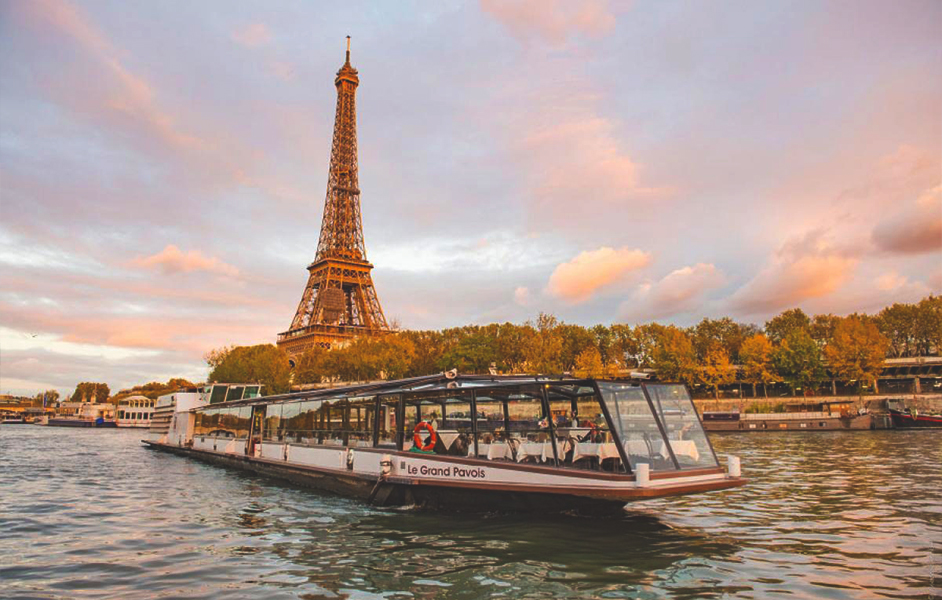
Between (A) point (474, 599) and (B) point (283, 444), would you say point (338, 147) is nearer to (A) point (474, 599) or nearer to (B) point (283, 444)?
(B) point (283, 444)

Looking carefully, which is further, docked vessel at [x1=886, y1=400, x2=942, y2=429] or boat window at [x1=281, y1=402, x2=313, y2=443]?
docked vessel at [x1=886, y1=400, x2=942, y2=429]

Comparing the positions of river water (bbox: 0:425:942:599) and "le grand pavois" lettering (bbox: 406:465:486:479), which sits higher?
"le grand pavois" lettering (bbox: 406:465:486:479)

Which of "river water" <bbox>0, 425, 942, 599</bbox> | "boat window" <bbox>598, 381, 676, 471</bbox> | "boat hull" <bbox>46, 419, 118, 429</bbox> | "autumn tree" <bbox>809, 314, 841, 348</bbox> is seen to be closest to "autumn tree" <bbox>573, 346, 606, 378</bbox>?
"autumn tree" <bbox>809, 314, 841, 348</bbox>

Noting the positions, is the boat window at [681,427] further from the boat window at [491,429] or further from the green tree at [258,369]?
the green tree at [258,369]

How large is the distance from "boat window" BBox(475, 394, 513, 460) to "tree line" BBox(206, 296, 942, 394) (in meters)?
55.5

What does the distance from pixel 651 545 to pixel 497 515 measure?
3.59 m

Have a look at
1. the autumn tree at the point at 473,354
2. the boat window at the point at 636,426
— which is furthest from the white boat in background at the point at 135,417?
the boat window at the point at 636,426

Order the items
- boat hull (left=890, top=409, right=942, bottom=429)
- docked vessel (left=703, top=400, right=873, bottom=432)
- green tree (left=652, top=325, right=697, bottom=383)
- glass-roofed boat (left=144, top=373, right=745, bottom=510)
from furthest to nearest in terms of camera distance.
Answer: green tree (left=652, top=325, right=697, bottom=383)
docked vessel (left=703, top=400, right=873, bottom=432)
boat hull (left=890, top=409, right=942, bottom=429)
glass-roofed boat (left=144, top=373, right=745, bottom=510)

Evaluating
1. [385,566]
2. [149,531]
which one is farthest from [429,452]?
[149,531]

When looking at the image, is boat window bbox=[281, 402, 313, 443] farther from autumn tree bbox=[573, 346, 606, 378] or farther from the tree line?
autumn tree bbox=[573, 346, 606, 378]

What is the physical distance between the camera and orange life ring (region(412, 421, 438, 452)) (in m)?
15.8

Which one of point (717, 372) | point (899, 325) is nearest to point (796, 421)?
point (717, 372)

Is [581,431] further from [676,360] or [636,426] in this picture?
[676,360]

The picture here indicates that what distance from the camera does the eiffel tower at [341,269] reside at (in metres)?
103
